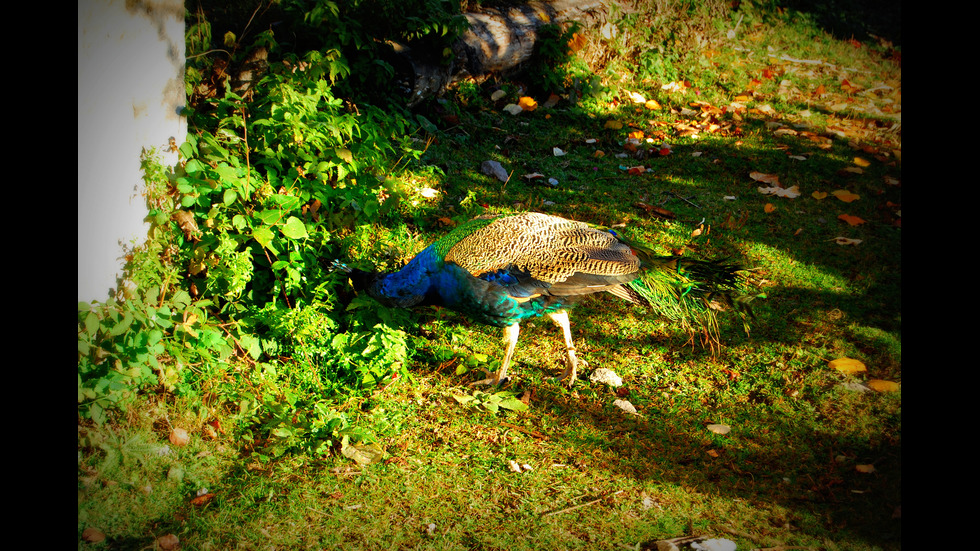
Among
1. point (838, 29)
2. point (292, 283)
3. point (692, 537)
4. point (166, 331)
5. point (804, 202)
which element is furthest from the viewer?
point (838, 29)

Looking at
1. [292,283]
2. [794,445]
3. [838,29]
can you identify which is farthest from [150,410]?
A: [838,29]

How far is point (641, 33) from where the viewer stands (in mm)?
7984

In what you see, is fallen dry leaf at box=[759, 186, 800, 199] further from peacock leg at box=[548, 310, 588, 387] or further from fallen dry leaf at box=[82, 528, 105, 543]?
fallen dry leaf at box=[82, 528, 105, 543]

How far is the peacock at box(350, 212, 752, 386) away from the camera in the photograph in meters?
3.40

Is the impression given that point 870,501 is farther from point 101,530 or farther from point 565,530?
point 101,530

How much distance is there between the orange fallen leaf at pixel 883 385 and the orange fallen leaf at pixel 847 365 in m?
0.12

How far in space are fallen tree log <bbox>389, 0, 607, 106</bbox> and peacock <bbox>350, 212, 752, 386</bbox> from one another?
2.70 meters

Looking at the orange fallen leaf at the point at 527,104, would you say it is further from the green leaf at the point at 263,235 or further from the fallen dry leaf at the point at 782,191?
the green leaf at the point at 263,235

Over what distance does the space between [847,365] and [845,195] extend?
243 cm

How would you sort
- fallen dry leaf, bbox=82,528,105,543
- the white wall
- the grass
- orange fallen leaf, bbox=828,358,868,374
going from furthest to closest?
1. orange fallen leaf, bbox=828,358,868,374
2. the white wall
3. the grass
4. fallen dry leaf, bbox=82,528,105,543

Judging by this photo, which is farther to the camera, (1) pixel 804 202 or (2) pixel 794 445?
(1) pixel 804 202

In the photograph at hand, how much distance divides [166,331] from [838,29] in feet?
32.1

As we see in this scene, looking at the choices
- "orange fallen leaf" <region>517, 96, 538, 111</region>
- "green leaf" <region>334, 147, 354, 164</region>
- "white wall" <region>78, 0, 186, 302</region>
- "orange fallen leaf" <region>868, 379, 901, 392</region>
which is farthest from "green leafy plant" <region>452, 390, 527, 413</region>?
"orange fallen leaf" <region>517, 96, 538, 111</region>

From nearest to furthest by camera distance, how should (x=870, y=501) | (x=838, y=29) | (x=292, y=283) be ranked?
(x=870, y=501)
(x=292, y=283)
(x=838, y=29)
